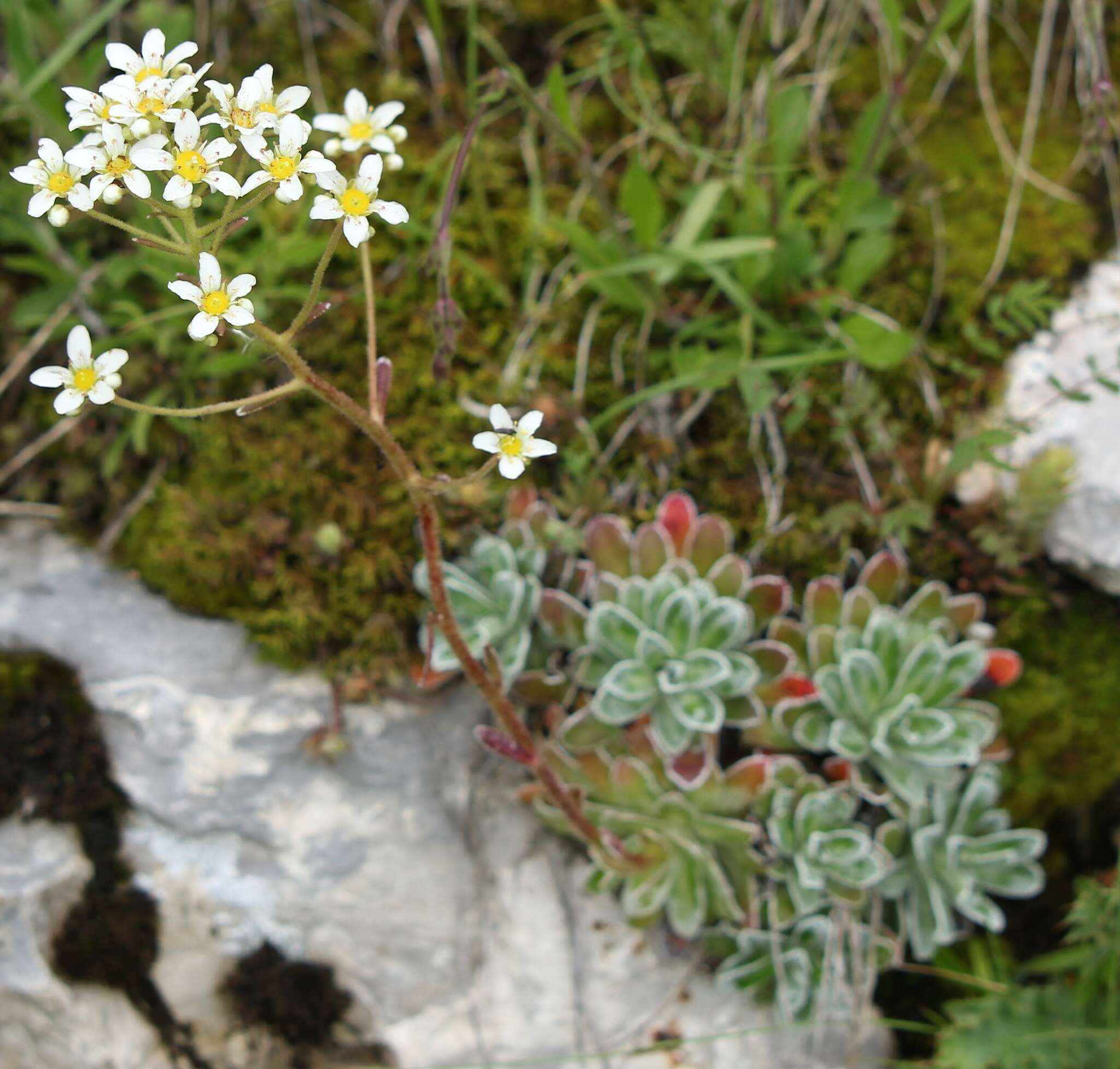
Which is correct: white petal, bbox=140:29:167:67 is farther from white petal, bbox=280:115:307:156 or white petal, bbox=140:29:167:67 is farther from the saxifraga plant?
the saxifraga plant

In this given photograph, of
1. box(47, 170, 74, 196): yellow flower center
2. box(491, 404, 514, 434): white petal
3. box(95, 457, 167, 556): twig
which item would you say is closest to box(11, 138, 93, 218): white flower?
box(47, 170, 74, 196): yellow flower center

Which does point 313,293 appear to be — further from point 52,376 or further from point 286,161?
point 52,376

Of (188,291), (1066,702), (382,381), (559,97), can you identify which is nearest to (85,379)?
(188,291)

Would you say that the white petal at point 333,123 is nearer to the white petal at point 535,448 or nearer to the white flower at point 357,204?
the white flower at point 357,204

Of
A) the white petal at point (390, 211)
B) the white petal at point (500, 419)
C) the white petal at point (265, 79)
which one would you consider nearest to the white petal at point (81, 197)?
the white petal at point (265, 79)

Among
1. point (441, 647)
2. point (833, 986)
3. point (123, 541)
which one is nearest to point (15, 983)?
point (123, 541)
